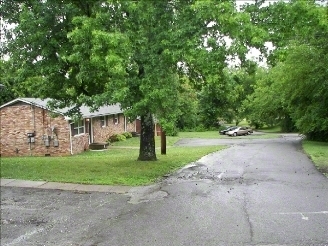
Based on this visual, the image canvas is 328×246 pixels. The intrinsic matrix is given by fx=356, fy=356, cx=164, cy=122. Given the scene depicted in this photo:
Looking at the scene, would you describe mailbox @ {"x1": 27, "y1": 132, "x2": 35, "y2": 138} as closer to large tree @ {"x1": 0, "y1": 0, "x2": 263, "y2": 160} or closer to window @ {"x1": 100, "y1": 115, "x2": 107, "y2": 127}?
window @ {"x1": 100, "y1": 115, "x2": 107, "y2": 127}

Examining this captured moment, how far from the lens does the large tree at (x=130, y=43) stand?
33.8 feet

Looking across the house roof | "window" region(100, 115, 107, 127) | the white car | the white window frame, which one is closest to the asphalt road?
the house roof

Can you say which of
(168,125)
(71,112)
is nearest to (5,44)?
(71,112)

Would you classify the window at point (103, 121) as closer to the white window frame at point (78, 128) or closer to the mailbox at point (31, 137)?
the white window frame at point (78, 128)

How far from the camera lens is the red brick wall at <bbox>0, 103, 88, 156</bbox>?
2512 cm

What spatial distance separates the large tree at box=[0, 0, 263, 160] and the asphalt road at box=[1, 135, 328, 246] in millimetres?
2870

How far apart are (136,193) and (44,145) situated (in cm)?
→ 1715

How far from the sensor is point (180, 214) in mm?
8195

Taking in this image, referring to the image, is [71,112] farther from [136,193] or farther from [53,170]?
[136,193]

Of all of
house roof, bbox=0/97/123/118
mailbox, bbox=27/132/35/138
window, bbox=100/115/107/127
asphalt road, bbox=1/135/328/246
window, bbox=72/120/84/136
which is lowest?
asphalt road, bbox=1/135/328/246

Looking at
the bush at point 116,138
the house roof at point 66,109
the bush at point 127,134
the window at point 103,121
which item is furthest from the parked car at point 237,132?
the window at point 103,121

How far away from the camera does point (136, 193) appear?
33.9 ft

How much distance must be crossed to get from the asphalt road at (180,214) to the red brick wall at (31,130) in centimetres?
1415

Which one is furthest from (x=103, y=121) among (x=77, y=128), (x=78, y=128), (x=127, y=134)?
(x=77, y=128)
